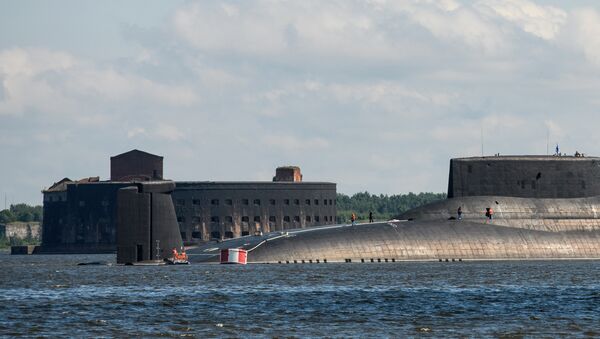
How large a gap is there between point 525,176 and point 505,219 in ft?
11.0

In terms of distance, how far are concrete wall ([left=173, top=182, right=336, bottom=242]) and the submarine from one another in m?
61.6

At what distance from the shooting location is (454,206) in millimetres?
90938

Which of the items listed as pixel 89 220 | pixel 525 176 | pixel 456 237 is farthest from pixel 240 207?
pixel 456 237

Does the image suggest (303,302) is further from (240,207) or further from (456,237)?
(240,207)

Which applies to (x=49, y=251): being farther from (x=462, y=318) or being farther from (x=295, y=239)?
(x=462, y=318)

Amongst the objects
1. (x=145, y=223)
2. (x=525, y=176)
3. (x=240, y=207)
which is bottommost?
(x=145, y=223)

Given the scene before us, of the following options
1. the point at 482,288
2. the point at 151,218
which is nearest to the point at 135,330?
the point at 482,288

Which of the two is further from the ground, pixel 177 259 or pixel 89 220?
pixel 89 220

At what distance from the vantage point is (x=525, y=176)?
3529 inches

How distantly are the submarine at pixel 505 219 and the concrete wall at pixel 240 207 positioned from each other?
61.6m

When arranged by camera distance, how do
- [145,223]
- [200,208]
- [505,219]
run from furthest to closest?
[200,208]
[505,219]
[145,223]

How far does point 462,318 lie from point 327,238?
132 feet

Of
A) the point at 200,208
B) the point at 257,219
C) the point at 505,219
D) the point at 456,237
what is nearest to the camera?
the point at 456,237

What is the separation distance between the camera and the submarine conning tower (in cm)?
8906
